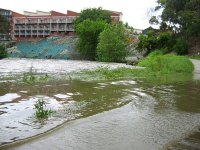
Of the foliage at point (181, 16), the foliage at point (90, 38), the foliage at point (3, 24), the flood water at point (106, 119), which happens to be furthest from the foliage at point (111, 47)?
the flood water at point (106, 119)

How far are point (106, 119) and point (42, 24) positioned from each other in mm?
116107

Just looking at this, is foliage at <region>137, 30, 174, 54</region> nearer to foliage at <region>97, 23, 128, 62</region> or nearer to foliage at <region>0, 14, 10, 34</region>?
foliage at <region>97, 23, 128, 62</region>

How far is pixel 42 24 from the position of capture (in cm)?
12200

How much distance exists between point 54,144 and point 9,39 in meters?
115

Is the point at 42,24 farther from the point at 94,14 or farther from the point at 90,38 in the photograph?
the point at 90,38

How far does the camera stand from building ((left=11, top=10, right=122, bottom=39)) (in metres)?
117

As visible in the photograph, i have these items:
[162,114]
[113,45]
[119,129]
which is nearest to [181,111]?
[162,114]

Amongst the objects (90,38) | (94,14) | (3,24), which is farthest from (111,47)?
(94,14)

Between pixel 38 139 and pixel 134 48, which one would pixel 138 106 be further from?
pixel 134 48

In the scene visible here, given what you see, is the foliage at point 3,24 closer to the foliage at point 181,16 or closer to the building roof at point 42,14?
the building roof at point 42,14

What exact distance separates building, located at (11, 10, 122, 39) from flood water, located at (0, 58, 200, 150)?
99484mm

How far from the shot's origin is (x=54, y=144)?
6867mm

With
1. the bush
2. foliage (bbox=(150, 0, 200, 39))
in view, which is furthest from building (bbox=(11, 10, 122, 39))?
the bush

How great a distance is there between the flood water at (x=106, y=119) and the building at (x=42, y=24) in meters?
99.5
